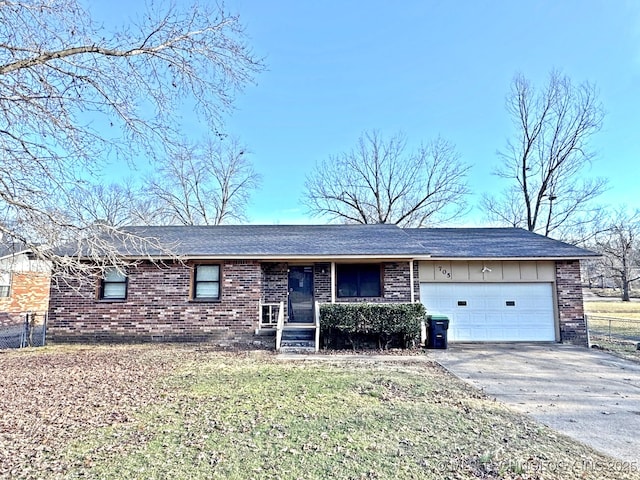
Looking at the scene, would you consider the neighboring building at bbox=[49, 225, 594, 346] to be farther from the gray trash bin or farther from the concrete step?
the gray trash bin

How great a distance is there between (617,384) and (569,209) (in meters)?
17.6

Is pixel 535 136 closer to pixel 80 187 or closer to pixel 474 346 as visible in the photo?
pixel 474 346

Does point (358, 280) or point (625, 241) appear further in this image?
point (625, 241)

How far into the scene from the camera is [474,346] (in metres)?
11.1

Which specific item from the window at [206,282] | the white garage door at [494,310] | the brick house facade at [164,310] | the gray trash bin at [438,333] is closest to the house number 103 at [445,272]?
the white garage door at [494,310]

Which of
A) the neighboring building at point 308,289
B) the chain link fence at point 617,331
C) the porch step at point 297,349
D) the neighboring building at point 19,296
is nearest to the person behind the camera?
the porch step at point 297,349

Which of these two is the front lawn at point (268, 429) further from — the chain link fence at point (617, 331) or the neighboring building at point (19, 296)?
the neighboring building at point (19, 296)

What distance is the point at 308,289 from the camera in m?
12.2

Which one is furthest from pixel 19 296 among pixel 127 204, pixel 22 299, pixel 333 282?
pixel 333 282

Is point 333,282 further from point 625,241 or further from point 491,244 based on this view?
point 625,241

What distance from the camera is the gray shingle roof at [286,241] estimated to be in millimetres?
11156

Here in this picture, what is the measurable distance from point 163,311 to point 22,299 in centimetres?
1078

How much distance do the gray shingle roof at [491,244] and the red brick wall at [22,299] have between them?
16.3 metres

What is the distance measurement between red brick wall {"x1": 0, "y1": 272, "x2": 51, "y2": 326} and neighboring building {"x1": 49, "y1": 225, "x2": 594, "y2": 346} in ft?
24.6
